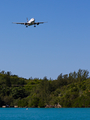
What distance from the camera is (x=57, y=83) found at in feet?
592

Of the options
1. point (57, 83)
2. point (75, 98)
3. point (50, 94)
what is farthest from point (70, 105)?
point (57, 83)

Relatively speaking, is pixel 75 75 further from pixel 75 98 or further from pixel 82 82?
pixel 75 98

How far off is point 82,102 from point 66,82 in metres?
42.2

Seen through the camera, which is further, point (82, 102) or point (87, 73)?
point (87, 73)

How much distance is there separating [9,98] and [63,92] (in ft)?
154

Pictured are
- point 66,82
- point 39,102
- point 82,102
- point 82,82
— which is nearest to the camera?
point 82,102

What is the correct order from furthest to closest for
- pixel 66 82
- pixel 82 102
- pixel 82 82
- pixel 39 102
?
pixel 66 82 < pixel 82 82 < pixel 39 102 < pixel 82 102

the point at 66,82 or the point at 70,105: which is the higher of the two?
the point at 66,82
